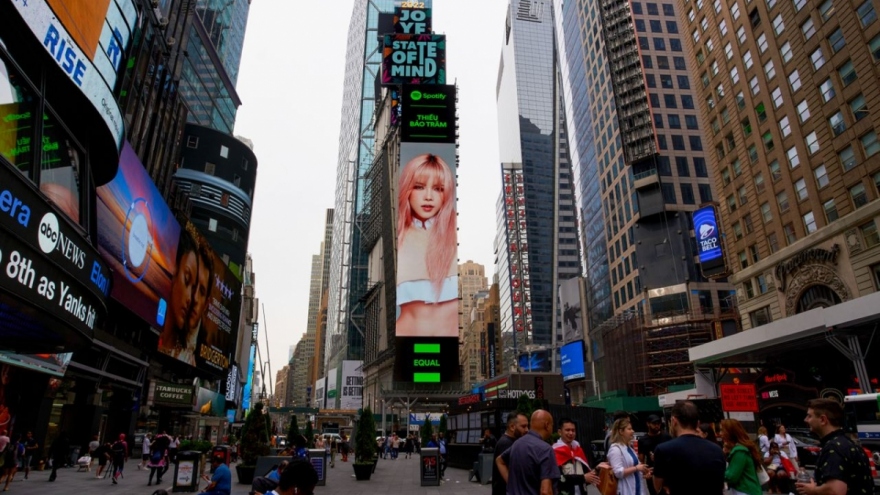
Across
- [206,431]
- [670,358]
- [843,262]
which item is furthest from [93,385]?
[670,358]

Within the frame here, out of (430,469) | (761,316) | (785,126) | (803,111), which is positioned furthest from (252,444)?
(785,126)

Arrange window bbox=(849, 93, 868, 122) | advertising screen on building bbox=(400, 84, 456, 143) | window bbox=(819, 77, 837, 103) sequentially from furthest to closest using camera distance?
1. advertising screen on building bbox=(400, 84, 456, 143)
2. window bbox=(819, 77, 837, 103)
3. window bbox=(849, 93, 868, 122)

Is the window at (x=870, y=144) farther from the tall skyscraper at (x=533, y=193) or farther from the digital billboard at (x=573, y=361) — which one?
the tall skyscraper at (x=533, y=193)

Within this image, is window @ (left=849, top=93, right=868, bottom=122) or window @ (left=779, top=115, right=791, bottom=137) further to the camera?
window @ (left=779, top=115, right=791, bottom=137)

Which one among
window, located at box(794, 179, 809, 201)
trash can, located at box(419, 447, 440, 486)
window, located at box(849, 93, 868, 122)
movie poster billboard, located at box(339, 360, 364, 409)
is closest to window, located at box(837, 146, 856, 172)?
window, located at box(849, 93, 868, 122)

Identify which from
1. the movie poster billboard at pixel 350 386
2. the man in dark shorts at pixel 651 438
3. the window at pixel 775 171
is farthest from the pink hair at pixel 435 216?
the movie poster billboard at pixel 350 386

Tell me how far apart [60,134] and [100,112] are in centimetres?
110

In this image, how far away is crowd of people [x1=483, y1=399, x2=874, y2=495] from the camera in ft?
14.5

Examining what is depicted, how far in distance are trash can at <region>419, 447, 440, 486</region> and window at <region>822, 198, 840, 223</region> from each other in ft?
97.3

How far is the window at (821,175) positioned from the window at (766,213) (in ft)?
14.8

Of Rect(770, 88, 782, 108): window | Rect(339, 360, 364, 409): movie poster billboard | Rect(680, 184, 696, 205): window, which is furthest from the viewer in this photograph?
Rect(339, 360, 364, 409): movie poster billboard

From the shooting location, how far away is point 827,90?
34031 mm

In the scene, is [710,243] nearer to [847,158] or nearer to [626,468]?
[847,158]

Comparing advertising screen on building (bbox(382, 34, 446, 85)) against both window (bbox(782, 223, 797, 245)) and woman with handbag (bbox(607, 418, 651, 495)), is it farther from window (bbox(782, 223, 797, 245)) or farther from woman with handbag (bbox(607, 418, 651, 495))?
woman with handbag (bbox(607, 418, 651, 495))
